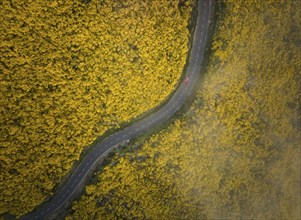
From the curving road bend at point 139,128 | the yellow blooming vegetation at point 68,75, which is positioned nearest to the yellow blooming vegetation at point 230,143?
the curving road bend at point 139,128

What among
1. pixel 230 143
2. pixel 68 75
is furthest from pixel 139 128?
pixel 230 143

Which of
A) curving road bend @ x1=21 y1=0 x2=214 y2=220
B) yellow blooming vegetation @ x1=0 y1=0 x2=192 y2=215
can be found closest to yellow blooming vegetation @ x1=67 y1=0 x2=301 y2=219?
curving road bend @ x1=21 y1=0 x2=214 y2=220

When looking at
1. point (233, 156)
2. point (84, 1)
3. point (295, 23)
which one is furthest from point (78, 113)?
point (295, 23)

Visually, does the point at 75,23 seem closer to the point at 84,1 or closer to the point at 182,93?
the point at 84,1

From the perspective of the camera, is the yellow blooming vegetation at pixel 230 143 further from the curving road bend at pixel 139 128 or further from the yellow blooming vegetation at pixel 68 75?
the yellow blooming vegetation at pixel 68 75

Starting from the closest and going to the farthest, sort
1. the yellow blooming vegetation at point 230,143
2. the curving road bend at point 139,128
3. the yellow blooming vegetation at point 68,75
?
the yellow blooming vegetation at point 68,75 → the curving road bend at point 139,128 → the yellow blooming vegetation at point 230,143

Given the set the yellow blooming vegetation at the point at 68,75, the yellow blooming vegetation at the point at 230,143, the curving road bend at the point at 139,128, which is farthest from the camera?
the yellow blooming vegetation at the point at 230,143

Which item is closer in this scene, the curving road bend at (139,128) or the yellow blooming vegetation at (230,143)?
the curving road bend at (139,128)
